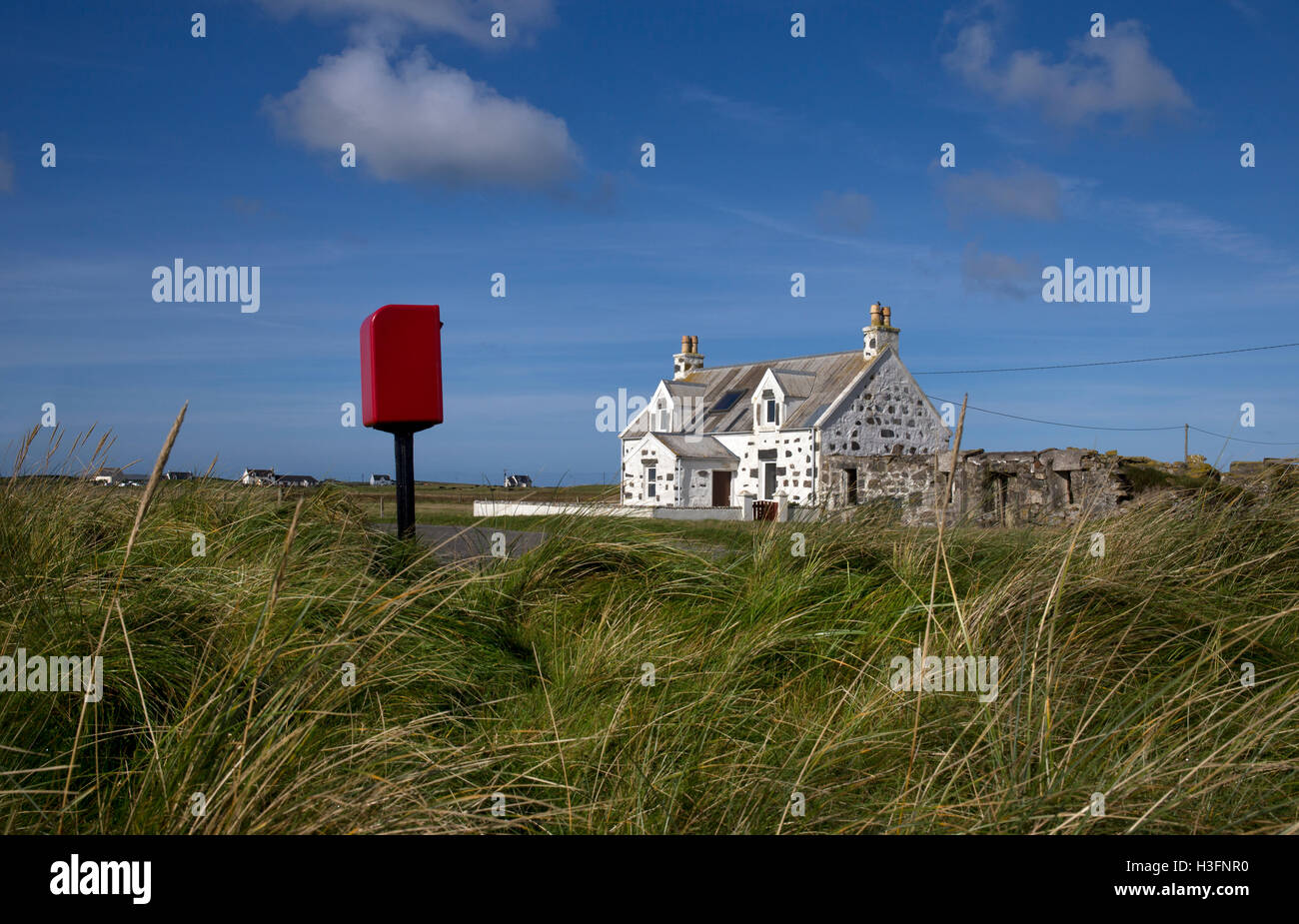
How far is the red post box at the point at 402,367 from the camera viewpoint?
565cm

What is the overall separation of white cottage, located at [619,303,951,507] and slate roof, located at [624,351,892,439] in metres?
0.05

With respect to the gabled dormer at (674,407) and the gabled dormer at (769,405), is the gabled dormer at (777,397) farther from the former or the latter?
the gabled dormer at (674,407)

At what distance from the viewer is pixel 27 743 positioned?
2.74 meters

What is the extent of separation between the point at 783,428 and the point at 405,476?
24880mm

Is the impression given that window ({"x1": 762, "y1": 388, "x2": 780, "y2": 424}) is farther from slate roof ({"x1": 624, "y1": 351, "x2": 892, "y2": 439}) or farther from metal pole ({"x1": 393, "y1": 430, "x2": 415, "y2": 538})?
metal pole ({"x1": 393, "y1": 430, "x2": 415, "y2": 538})

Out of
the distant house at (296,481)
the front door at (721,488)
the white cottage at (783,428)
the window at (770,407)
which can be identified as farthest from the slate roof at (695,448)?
the distant house at (296,481)

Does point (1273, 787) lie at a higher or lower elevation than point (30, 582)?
lower

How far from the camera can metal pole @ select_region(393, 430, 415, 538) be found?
6117 millimetres

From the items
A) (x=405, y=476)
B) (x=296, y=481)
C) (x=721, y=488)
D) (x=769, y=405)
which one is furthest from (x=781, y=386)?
(x=405, y=476)

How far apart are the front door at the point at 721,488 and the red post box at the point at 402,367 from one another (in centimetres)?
2679

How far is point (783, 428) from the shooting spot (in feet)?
98.6
